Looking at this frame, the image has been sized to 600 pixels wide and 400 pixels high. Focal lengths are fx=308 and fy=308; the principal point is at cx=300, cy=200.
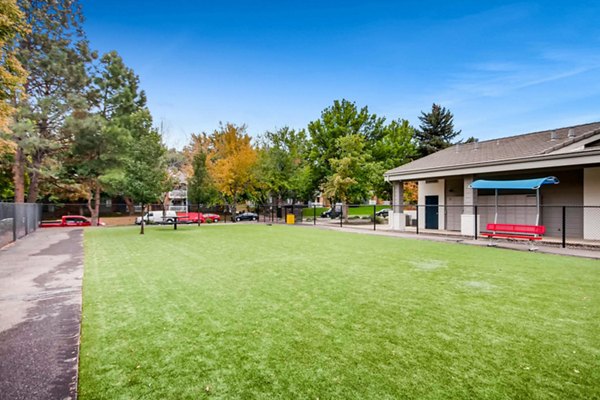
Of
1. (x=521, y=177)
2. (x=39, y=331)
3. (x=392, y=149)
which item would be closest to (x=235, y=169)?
(x=392, y=149)

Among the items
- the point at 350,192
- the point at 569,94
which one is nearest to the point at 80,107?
the point at 350,192

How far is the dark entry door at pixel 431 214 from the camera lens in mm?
20094

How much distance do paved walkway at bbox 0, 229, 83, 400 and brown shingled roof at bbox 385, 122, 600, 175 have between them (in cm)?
1642

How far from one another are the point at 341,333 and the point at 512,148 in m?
17.3

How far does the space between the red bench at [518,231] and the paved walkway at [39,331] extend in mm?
13150

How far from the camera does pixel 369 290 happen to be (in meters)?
5.70

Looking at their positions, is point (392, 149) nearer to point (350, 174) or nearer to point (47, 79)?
point (350, 174)

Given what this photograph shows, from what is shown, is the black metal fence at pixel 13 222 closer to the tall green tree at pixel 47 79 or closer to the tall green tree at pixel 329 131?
the tall green tree at pixel 47 79

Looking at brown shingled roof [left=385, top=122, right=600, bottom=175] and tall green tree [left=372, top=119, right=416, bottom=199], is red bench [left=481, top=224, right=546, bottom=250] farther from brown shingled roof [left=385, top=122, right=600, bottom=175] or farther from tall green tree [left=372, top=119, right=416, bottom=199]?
tall green tree [left=372, top=119, right=416, bottom=199]

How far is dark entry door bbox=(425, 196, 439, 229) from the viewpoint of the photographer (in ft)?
65.9

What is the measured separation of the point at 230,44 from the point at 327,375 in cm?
2238

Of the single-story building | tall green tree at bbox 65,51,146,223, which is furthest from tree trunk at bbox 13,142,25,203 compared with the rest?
the single-story building

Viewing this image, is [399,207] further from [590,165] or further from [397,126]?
[397,126]

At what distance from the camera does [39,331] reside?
3973 millimetres
